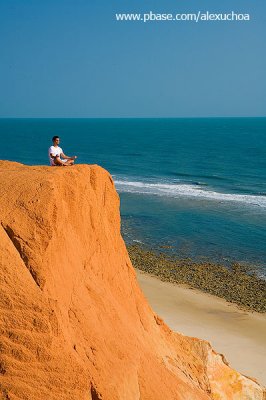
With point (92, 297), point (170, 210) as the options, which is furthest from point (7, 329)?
point (170, 210)

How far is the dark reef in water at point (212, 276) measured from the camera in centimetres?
2735

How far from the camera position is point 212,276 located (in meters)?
30.2

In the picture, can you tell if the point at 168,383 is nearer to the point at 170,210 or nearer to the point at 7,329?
the point at 7,329

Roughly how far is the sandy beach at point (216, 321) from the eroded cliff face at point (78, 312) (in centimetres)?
936

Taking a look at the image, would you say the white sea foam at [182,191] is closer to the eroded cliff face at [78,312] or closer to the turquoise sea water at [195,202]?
the turquoise sea water at [195,202]

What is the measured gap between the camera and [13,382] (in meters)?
6.49

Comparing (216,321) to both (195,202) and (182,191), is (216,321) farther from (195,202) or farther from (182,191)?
(182,191)

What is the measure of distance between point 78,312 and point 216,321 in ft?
57.3

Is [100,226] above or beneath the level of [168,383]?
above

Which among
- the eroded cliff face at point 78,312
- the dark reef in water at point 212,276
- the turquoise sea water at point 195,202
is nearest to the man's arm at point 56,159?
the eroded cliff face at point 78,312

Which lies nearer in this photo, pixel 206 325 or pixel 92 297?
pixel 92 297

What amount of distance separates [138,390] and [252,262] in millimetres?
26240

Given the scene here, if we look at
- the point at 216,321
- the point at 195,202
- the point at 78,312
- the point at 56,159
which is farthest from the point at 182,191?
the point at 78,312

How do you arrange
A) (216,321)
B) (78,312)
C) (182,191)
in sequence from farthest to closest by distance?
(182,191) < (216,321) < (78,312)
